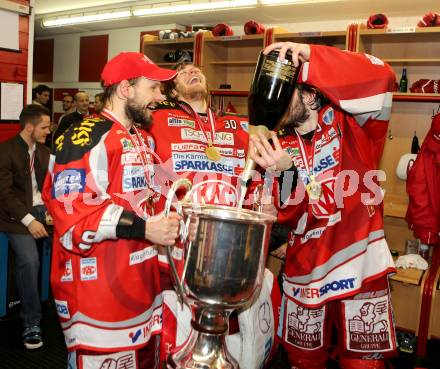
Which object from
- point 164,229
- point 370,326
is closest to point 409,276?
point 370,326

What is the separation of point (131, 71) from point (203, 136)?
438 millimetres

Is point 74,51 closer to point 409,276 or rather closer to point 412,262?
point 412,262

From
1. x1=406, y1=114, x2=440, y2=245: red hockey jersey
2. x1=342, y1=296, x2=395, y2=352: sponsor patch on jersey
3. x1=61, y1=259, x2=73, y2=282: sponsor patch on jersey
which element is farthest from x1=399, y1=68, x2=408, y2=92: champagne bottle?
x1=61, y1=259, x2=73, y2=282: sponsor patch on jersey

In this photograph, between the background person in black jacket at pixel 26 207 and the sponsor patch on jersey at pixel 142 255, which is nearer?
the sponsor patch on jersey at pixel 142 255

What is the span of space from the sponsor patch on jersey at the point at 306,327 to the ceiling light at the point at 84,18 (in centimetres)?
609

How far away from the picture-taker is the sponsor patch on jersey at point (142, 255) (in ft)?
5.64

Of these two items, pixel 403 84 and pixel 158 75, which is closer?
pixel 158 75

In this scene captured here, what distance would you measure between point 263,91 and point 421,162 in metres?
3.00

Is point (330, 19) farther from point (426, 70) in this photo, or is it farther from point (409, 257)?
point (409, 257)

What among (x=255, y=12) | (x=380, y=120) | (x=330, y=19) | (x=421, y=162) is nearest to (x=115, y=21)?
(x=255, y=12)

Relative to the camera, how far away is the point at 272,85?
1218 mm

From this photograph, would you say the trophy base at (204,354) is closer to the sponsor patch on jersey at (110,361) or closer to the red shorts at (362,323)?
the sponsor patch on jersey at (110,361)

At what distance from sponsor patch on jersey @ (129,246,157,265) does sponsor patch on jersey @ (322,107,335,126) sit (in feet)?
2.54

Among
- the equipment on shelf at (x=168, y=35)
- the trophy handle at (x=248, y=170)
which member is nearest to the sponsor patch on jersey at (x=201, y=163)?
the trophy handle at (x=248, y=170)
